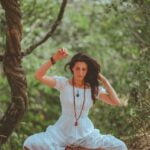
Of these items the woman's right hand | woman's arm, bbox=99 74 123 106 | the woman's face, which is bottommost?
woman's arm, bbox=99 74 123 106

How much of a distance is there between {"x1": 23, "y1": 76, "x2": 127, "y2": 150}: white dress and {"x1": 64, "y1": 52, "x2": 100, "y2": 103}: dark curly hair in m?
0.13

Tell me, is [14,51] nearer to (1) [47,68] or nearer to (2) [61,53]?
(1) [47,68]

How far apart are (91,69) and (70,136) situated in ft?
1.99

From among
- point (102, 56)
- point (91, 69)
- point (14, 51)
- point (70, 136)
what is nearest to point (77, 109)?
point (70, 136)

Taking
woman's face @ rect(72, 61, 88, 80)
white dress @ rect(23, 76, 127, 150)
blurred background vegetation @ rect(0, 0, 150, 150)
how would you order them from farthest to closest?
blurred background vegetation @ rect(0, 0, 150, 150) < woman's face @ rect(72, 61, 88, 80) < white dress @ rect(23, 76, 127, 150)

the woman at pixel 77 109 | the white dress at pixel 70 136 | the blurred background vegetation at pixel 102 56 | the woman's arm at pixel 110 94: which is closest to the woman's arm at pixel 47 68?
the woman at pixel 77 109

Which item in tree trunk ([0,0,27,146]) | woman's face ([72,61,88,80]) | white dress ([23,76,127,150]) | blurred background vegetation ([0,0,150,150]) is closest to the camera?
white dress ([23,76,127,150])

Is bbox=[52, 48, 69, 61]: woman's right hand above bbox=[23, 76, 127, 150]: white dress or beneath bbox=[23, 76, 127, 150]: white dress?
above

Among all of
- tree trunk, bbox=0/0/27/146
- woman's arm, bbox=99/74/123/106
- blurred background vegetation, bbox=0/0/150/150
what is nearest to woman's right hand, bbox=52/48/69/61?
woman's arm, bbox=99/74/123/106

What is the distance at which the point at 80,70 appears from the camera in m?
4.95

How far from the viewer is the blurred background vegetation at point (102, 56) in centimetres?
663

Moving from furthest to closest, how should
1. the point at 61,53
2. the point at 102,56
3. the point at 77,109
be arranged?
the point at 102,56 → the point at 77,109 → the point at 61,53

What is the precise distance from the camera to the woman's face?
495 centimetres

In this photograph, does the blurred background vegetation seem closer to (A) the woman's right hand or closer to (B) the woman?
(B) the woman
